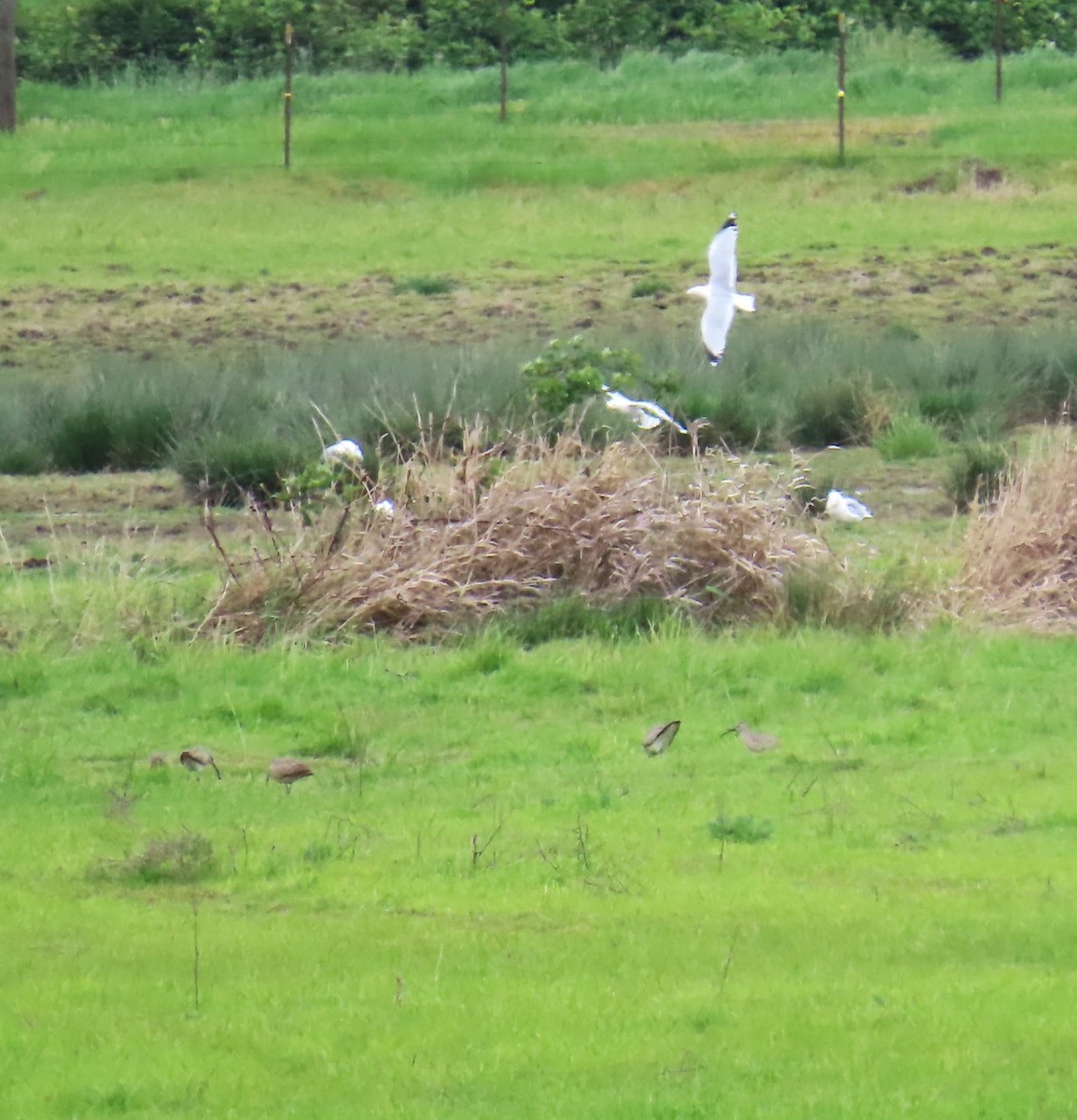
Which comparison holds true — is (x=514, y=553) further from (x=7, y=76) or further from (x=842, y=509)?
(x=7, y=76)

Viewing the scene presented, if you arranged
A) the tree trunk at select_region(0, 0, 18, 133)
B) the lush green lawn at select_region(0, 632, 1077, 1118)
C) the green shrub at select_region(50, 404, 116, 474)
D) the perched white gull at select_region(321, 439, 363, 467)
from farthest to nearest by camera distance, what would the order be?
the tree trunk at select_region(0, 0, 18, 133) → the green shrub at select_region(50, 404, 116, 474) → the perched white gull at select_region(321, 439, 363, 467) → the lush green lawn at select_region(0, 632, 1077, 1118)

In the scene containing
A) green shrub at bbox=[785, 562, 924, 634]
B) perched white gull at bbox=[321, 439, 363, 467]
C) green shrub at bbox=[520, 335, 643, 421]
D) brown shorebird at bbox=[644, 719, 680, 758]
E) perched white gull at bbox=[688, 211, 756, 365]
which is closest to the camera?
brown shorebird at bbox=[644, 719, 680, 758]

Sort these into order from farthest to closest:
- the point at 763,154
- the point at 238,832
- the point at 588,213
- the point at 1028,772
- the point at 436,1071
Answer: the point at 763,154 < the point at 588,213 < the point at 1028,772 < the point at 238,832 < the point at 436,1071

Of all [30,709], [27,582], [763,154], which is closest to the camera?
[30,709]

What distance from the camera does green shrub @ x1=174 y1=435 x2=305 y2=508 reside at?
48.2ft

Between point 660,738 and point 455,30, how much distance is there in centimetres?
4015

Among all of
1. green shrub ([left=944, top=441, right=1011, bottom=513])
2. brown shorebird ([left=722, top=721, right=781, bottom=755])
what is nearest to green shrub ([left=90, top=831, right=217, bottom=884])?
brown shorebird ([left=722, top=721, right=781, bottom=755])

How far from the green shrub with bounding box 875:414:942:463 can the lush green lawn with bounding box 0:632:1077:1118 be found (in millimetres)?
6516

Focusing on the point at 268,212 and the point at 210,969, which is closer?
the point at 210,969

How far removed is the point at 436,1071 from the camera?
4852 mm

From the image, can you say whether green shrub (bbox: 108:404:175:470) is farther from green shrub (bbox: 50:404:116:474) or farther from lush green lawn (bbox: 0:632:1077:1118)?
lush green lawn (bbox: 0:632:1077:1118)

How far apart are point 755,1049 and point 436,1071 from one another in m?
0.72

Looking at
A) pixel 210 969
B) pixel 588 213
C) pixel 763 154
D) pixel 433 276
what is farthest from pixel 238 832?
pixel 763 154

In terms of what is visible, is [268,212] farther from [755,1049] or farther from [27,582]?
[755,1049]
